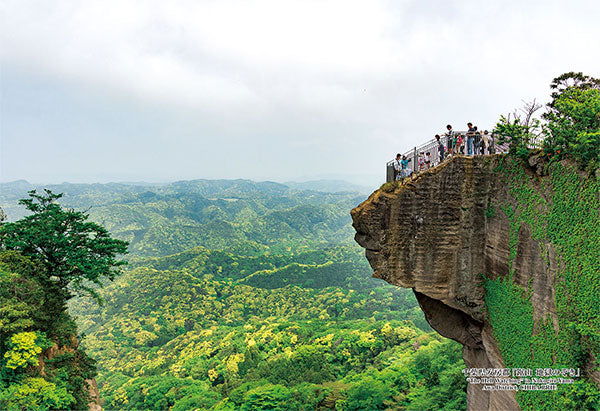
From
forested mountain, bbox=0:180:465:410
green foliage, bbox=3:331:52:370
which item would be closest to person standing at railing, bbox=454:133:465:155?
forested mountain, bbox=0:180:465:410

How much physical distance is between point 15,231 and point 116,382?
127ft

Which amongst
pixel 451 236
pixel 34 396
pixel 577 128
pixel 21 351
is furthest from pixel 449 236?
pixel 21 351

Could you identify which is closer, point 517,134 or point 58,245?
point 517,134

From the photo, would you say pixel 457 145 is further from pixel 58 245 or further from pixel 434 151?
pixel 58 245

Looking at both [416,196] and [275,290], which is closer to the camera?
[416,196]

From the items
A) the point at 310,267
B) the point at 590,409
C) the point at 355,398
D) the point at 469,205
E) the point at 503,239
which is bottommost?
the point at 310,267

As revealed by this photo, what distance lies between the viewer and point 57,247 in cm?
1669

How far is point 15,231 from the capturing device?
16.0 m

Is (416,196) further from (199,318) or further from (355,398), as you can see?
(199,318)

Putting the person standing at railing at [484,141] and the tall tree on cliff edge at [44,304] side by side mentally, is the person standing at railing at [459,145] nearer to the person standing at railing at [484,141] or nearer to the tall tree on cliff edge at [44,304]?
the person standing at railing at [484,141]

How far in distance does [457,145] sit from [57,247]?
2042 cm

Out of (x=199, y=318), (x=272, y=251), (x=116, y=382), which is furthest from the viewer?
(x=272, y=251)

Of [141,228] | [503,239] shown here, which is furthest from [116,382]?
[141,228]

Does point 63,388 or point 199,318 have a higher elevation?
point 63,388
